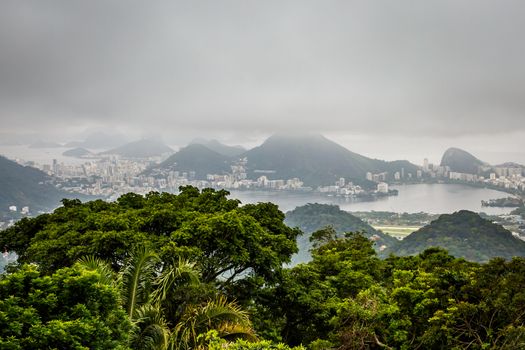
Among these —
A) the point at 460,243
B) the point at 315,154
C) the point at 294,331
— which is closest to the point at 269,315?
the point at 294,331

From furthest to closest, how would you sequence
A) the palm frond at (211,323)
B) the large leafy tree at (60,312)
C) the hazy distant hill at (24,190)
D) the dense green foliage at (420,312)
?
the hazy distant hill at (24,190), the dense green foliage at (420,312), the palm frond at (211,323), the large leafy tree at (60,312)

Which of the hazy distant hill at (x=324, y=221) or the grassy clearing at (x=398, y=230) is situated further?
the grassy clearing at (x=398, y=230)

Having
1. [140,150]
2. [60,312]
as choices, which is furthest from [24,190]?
[140,150]

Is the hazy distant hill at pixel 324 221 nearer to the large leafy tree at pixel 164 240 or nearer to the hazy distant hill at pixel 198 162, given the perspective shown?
the large leafy tree at pixel 164 240

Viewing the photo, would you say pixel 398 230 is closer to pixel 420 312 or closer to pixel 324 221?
pixel 324 221

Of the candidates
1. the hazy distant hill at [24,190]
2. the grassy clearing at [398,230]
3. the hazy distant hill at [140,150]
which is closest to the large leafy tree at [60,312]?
the hazy distant hill at [24,190]

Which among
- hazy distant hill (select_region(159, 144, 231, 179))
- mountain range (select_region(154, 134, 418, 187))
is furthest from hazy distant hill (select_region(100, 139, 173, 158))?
hazy distant hill (select_region(159, 144, 231, 179))
